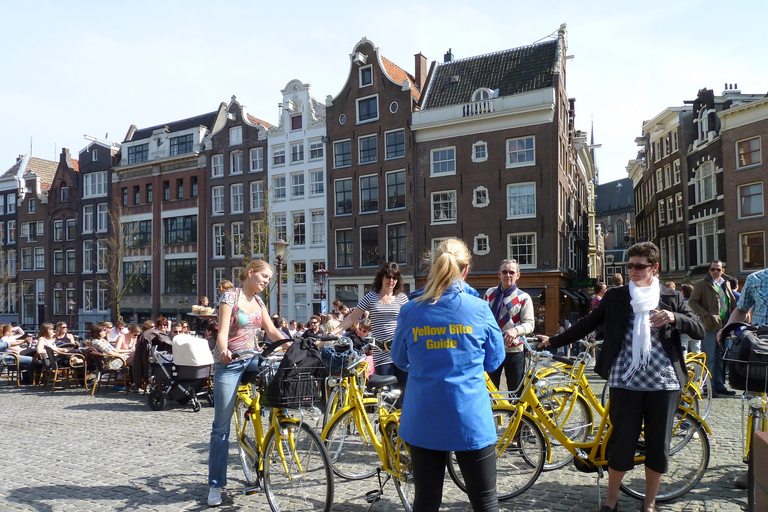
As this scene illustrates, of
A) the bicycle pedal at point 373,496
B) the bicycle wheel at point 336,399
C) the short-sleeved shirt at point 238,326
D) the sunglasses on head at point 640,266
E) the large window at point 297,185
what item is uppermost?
the large window at point 297,185

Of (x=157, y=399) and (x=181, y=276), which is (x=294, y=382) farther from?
(x=181, y=276)

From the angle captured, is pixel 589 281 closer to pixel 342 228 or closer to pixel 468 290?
pixel 342 228

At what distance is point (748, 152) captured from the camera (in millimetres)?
29125

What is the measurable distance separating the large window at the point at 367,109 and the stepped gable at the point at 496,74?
107 inches

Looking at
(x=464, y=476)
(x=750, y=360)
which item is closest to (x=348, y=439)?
(x=464, y=476)

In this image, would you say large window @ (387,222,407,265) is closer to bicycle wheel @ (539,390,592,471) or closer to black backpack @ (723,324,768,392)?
bicycle wheel @ (539,390,592,471)

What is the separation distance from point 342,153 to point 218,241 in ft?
33.1

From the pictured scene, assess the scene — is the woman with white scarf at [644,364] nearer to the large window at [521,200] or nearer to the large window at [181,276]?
the large window at [521,200]

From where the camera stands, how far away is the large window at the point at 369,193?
30.4 meters

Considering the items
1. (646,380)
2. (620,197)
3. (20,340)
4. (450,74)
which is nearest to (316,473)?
(646,380)

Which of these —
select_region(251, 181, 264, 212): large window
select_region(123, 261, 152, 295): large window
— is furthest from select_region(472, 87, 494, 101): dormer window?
select_region(123, 261, 152, 295): large window

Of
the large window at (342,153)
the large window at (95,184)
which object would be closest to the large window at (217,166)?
the large window at (342,153)

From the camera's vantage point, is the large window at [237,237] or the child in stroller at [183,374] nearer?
the child in stroller at [183,374]

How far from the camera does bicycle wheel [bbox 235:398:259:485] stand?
4591 millimetres
